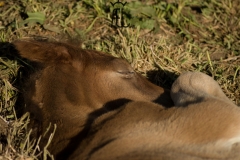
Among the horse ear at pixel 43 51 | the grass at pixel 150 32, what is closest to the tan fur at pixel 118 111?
the horse ear at pixel 43 51

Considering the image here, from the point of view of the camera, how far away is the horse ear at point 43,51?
523cm

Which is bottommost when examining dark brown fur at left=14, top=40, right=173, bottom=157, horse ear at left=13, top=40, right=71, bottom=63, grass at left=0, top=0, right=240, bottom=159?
grass at left=0, top=0, right=240, bottom=159

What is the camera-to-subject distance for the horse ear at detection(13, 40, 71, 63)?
5234 mm

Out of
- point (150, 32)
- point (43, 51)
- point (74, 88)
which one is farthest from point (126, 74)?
point (150, 32)

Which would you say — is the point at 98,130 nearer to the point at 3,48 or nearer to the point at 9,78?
the point at 9,78

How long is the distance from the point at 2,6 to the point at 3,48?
103 centimetres

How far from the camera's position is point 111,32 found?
25.3 ft

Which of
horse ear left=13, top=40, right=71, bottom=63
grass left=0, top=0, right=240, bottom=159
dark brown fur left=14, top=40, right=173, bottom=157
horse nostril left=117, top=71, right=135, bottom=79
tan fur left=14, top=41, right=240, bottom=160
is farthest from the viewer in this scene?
grass left=0, top=0, right=240, bottom=159

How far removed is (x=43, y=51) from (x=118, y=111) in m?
1.02

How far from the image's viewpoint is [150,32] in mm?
7707

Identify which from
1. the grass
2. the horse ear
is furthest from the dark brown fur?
→ the grass

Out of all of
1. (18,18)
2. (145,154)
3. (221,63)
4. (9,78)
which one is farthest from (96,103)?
(18,18)

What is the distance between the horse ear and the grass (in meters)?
1.11

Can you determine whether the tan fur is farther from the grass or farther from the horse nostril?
the grass
